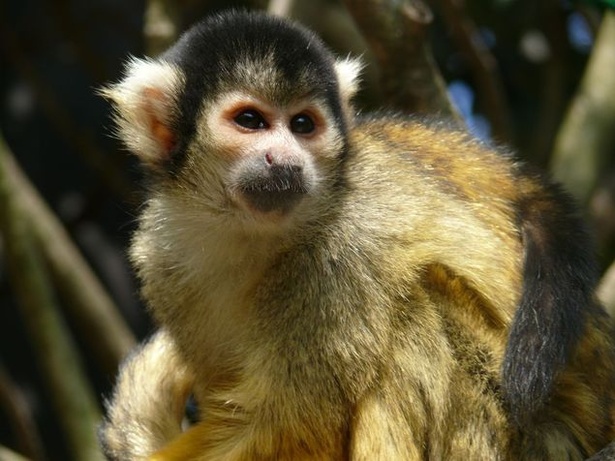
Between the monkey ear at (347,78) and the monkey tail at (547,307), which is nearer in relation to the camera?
the monkey tail at (547,307)

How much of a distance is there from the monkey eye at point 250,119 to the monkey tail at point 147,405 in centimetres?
98

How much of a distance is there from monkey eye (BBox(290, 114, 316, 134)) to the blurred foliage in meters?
0.86

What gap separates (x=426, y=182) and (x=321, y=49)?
2.17 ft

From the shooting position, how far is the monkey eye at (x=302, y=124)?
392cm

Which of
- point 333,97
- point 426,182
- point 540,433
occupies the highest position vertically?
point 333,97

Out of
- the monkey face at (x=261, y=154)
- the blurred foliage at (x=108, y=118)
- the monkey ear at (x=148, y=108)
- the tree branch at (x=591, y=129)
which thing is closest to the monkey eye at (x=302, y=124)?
the monkey face at (x=261, y=154)

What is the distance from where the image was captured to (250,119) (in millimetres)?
3828

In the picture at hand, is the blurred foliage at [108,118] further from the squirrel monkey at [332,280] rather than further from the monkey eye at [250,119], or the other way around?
the monkey eye at [250,119]

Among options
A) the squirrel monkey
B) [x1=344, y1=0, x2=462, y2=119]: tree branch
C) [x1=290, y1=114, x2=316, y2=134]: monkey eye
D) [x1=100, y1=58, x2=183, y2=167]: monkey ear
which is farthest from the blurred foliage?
[x1=290, y1=114, x2=316, y2=134]: monkey eye

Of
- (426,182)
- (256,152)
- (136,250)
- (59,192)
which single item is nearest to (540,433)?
(426,182)

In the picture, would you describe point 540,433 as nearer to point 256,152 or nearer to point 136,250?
point 256,152

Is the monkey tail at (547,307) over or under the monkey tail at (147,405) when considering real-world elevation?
over

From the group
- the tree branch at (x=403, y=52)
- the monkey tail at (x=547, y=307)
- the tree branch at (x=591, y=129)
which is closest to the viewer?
the monkey tail at (x=547, y=307)

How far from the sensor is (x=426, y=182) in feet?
13.3
